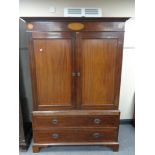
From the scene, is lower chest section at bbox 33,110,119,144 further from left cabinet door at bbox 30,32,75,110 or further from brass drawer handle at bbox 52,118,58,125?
left cabinet door at bbox 30,32,75,110

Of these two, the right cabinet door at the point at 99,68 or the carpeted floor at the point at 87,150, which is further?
the carpeted floor at the point at 87,150

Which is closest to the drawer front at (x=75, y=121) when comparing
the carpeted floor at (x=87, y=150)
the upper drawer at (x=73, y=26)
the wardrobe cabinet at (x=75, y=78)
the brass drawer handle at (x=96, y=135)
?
the wardrobe cabinet at (x=75, y=78)

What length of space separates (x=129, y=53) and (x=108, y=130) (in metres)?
1.24

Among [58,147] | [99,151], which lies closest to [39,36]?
[58,147]

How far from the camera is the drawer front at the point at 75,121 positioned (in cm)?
193

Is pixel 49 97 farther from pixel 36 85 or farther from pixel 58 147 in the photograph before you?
pixel 58 147

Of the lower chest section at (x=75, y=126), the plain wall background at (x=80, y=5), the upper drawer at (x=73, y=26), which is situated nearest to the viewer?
the upper drawer at (x=73, y=26)

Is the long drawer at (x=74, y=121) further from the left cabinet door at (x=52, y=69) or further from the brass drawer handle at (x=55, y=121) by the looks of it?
the left cabinet door at (x=52, y=69)

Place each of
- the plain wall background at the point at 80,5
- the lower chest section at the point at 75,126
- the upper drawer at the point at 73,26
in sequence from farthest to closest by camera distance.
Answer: the plain wall background at the point at 80,5 < the lower chest section at the point at 75,126 < the upper drawer at the point at 73,26

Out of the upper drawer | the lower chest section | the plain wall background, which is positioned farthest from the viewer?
the plain wall background

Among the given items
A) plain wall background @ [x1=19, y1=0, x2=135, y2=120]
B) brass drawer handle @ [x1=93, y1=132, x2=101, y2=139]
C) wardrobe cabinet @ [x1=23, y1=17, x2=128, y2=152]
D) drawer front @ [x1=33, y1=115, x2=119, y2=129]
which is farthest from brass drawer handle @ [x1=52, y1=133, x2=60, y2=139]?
plain wall background @ [x1=19, y1=0, x2=135, y2=120]

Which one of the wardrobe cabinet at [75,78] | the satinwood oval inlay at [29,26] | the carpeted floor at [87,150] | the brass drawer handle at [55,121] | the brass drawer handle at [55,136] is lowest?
the carpeted floor at [87,150]

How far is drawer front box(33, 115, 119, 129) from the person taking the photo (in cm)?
193

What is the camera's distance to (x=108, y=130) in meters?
1.98
